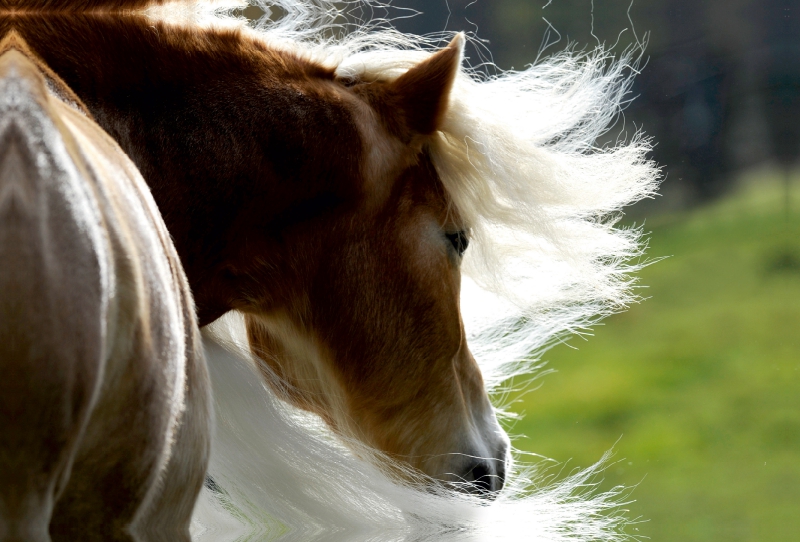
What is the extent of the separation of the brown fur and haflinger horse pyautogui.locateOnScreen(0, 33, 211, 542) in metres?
0.28

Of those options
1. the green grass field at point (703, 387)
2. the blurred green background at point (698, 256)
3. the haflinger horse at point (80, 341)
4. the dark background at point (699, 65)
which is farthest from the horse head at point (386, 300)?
the dark background at point (699, 65)

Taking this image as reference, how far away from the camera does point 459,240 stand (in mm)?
1104

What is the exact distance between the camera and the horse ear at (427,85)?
40.9 inches

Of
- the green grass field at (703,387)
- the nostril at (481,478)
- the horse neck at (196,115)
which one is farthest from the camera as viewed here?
the green grass field at (703,387)

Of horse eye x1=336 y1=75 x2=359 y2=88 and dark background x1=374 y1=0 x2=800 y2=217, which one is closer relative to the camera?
horse eye x1=336 y1=75 x2=359 y2=88

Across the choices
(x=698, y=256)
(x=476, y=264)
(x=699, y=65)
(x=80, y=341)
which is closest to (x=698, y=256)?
(x=698, y=256)

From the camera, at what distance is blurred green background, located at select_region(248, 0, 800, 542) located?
523 cm

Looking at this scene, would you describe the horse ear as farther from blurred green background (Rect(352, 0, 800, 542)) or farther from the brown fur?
blurred green background (Rect(352, 0, 800, 542))

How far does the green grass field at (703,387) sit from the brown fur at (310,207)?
8.90ft

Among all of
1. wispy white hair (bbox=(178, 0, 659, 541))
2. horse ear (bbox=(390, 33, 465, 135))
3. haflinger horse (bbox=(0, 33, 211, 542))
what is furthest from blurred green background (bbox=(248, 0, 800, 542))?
haflinger horse (bbox=(0, 33, 211, 542))

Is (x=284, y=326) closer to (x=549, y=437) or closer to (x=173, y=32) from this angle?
(x=173, y=32)

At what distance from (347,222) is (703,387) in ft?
17.0

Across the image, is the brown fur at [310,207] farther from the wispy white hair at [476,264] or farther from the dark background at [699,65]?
the dark background at [699,65]

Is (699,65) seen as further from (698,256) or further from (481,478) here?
(481,478)
